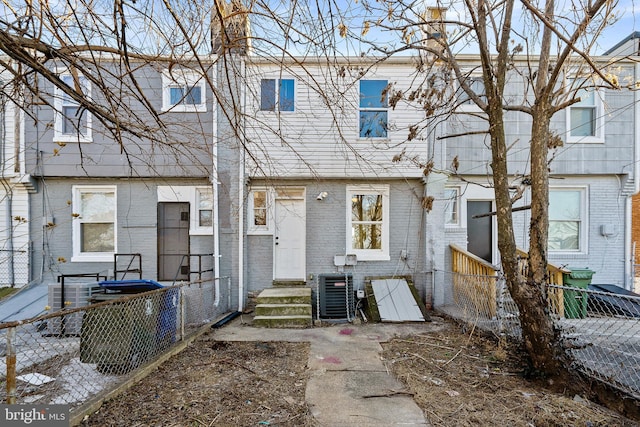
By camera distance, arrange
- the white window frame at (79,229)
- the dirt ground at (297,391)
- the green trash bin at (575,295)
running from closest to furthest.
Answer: the dirt ground at (297,391), the green trash bin at (575,295), the white window frame at (79,229)

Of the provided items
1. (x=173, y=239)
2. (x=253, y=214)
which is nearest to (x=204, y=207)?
(x=173, y=239)

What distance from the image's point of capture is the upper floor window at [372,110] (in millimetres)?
7539

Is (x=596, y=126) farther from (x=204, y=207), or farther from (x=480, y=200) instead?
(x=204, y=207)

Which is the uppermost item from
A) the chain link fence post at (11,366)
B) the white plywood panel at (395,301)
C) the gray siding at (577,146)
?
the gray siding at (577,146)

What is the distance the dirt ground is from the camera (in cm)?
307

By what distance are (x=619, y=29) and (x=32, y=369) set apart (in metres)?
8.65

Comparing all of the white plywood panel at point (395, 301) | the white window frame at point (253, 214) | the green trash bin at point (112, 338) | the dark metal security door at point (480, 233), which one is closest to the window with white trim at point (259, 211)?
the white window frame at point (253, 214)

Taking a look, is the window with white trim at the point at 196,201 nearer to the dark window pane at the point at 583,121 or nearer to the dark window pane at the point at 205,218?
the dark window pane at the point at 205,218

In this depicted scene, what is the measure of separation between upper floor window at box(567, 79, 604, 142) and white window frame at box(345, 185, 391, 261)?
4.64 metres

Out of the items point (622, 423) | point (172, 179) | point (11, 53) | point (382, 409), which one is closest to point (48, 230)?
point (172, 179)

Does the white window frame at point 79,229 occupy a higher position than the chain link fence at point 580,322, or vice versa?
the white window frame at point 79,229

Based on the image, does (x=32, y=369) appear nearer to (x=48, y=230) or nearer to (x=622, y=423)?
(x=48, y=230)

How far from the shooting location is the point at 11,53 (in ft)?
7.99

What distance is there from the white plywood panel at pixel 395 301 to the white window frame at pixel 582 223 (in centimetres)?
384
